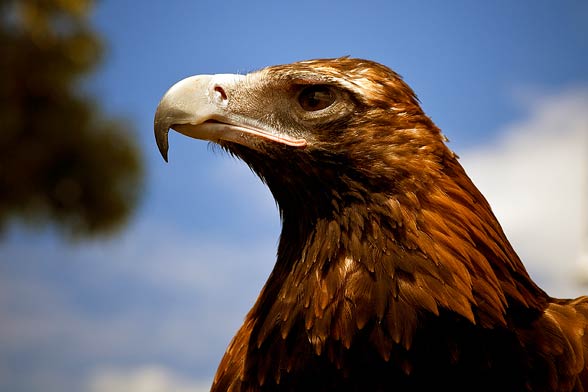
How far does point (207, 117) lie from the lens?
1848 millimetres

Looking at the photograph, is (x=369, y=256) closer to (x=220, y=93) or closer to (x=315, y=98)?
(x=315, y=98)

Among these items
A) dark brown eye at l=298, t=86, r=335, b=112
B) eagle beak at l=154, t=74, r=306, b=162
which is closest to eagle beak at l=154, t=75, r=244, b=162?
eagle beak at l=154, t=74, r=306, b=162

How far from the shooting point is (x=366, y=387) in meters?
1.62

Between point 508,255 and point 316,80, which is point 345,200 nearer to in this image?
point 316,80

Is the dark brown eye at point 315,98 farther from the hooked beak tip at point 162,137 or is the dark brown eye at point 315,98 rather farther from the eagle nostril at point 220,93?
the hooked beak tip at point 162,137

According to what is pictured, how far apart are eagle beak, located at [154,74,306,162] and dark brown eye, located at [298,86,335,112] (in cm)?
11

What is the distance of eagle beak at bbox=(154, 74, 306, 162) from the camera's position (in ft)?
6.02

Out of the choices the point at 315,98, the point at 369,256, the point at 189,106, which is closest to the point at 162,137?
the point at 189,106

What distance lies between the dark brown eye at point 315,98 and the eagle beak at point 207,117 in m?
0.11

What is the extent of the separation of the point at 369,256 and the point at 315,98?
0.49 metres

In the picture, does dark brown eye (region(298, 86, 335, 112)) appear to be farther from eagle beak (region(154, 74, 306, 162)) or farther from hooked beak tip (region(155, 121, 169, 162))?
hooked beak tip (region(155, 121, 169, 162))

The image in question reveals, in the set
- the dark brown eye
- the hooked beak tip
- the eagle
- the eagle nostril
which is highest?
the eagle nostril

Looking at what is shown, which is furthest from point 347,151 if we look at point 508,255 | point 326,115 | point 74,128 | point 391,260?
point 74,128

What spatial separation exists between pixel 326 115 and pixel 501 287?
2.16ft
